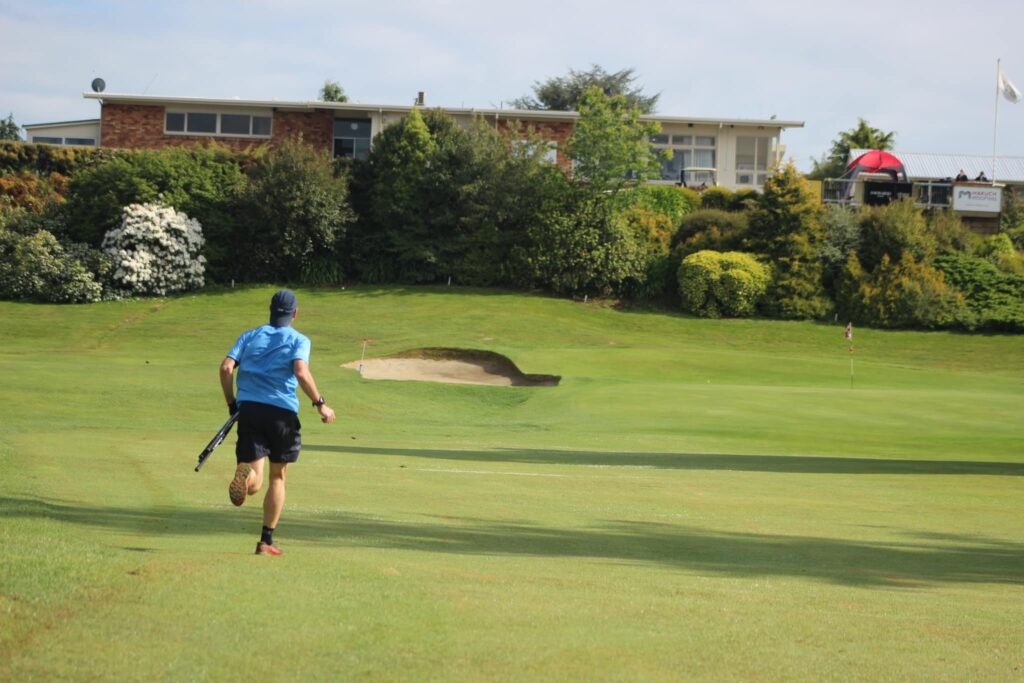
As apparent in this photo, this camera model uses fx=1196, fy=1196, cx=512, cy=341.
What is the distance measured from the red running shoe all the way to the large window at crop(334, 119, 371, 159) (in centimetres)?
5680

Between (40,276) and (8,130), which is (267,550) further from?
(8,130)

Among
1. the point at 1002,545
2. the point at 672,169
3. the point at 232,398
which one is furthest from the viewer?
the point at 672,169

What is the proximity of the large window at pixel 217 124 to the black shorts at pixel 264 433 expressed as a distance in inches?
2221

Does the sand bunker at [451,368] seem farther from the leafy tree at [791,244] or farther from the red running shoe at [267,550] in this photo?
the red running shoe at [267,550]

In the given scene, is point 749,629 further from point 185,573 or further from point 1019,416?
point 1019,416

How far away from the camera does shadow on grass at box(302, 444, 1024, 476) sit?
19.5 m

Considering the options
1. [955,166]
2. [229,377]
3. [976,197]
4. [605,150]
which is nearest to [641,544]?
[229,377]

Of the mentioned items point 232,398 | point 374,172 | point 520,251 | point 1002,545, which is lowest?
point 1002,545

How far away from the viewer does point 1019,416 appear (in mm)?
28047

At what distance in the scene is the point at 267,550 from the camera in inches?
365

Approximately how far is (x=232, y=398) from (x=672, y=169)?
60.2 meters

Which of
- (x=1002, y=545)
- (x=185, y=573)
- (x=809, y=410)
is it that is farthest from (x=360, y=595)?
(x=809, y=410)

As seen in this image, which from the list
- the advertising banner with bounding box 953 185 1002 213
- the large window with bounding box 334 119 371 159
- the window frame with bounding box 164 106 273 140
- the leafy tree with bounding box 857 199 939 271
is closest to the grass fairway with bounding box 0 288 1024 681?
the leafy tree with bounding box 857 199 939 271

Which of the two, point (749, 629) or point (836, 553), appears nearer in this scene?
point (749, 629)
